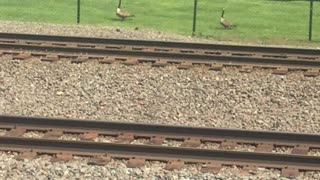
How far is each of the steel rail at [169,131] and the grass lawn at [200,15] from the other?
11192mm

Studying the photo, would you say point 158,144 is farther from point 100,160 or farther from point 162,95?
point 162,95

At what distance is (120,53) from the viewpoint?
17922 millimetres

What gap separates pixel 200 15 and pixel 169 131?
17590 millimetres

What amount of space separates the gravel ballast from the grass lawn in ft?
24.3

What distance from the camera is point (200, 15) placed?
29.5m

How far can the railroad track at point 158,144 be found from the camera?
11.0 metres

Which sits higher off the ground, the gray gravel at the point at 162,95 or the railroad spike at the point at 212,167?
the gray gravel at the point at 162,95

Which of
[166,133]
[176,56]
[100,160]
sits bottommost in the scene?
[100,160]

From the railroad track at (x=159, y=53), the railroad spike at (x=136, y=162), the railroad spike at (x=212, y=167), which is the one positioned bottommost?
the railroad spike at (x=136, y=162)

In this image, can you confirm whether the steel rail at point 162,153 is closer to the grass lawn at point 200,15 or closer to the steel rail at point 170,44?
the steel rail at point 170,44

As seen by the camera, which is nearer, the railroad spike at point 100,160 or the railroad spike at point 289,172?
the railroad spike at point 289,172

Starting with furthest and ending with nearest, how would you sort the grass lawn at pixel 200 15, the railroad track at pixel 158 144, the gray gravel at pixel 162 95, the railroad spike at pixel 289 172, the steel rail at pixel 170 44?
the grass lawn at pixel 200 15 → the steel rail at pixel 170 44 → the gray gravel at pixel 162 95 → the railroad track at pixel 158 144 → the railroad spike at pixel 289 172

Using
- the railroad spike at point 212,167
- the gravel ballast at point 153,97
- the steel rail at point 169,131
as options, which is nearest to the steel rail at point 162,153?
the railroad spike at point 212,167

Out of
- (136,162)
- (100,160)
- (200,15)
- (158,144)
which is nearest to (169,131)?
(158,144)
